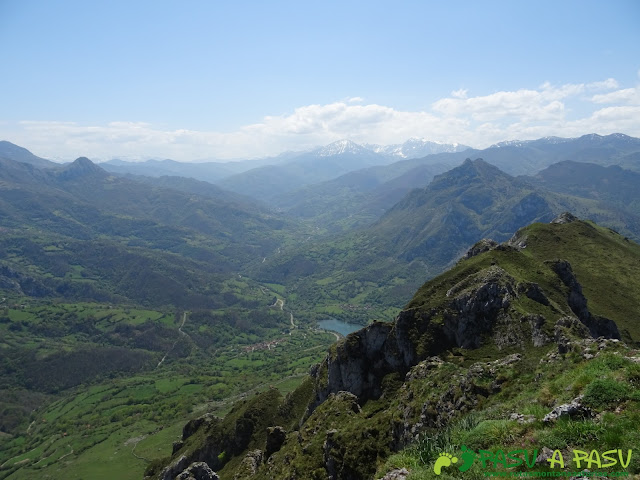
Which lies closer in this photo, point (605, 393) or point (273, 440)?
point (605, 393)

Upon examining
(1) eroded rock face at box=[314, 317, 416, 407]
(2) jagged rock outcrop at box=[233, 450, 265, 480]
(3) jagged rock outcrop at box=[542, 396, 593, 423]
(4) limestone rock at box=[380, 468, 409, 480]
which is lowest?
(2) jagged rock outcrop at box=[233, 450, 265, 480]

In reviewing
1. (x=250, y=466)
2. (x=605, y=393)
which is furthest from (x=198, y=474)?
(x=605, y=393)

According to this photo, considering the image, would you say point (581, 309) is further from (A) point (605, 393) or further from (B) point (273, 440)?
(A) point (605, 393)

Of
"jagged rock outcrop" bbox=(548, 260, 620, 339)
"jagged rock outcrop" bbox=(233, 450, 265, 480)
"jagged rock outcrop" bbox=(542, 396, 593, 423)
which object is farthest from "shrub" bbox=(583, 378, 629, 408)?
"jagged rock outcrop" bbox=(548, 260, 620, 339)

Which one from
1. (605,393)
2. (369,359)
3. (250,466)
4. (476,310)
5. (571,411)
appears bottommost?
(250,466)

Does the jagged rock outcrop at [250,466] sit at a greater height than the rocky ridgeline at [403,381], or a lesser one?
lesser

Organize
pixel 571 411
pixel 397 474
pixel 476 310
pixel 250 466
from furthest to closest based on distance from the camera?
pixel 476 310
pixel 250 466
pixel 397 474
pixel 571 411

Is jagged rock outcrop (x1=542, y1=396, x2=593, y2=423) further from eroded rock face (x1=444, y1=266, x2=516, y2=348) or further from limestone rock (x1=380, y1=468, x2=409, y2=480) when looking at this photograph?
eroded rock face (x1=444, y1=266, x2=516, y2=348)

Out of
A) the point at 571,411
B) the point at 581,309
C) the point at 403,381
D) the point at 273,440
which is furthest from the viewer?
the point at 581,309

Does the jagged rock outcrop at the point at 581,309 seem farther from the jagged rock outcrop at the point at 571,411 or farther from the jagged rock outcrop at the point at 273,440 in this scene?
the jagged rock outcrop at the point at 571,411

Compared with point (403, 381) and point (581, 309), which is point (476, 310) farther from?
point (581, 309)

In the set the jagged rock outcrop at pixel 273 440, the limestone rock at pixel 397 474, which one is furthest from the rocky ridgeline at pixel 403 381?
the limestone rock at pixel 397 474

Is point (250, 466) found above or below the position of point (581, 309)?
below

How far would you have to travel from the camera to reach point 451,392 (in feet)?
149
